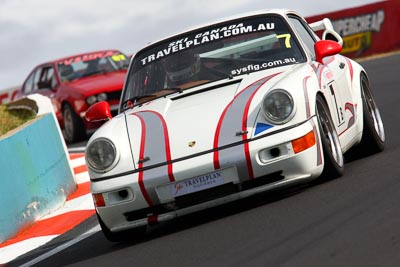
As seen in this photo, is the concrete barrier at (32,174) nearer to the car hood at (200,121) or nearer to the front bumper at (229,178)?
the car hood at (200,121)

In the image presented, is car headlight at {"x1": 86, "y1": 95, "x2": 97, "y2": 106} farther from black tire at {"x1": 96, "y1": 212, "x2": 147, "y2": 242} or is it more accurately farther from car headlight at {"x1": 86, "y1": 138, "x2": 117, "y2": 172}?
car headlight at {"x1": 86, "y1": 138, "x2": 117, "y2": 172}

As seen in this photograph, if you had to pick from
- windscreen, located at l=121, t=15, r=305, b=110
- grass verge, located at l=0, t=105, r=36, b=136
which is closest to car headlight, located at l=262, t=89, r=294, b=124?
windscreen, located at l=121, t=15, r=305, b=110

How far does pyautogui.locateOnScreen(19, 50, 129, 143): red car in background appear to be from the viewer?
57.1 feet

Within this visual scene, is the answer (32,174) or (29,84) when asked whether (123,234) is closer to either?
(32,174)

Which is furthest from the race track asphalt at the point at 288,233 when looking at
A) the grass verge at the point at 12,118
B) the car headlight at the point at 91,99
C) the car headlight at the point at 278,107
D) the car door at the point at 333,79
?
the car headlight at the point at 91,99

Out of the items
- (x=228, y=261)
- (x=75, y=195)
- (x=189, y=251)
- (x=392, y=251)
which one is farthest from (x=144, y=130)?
(x=75, y=195)

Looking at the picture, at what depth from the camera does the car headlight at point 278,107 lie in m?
6.84

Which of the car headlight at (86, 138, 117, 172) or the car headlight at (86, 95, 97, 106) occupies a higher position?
the car headlight at (86, 138, 117, 172)

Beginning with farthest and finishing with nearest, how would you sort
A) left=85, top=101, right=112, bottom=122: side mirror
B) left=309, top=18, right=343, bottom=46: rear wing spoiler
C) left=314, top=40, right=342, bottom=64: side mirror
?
left=309, top=18, right=343, bottom=46: rear wing spoiler < left=85, top=101, right=112, bottom=122: side mirror < left=314, top=40, right=342, bottom=64: side mirror

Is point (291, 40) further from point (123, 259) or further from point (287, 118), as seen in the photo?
point (123, 259)

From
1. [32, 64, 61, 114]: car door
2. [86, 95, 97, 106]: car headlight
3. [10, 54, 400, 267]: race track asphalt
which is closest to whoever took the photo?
[10, 54, 400, 267]: race track asphalt

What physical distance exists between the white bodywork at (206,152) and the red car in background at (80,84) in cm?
984

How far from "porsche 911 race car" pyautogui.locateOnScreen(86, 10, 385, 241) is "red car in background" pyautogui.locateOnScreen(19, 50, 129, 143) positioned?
9.13 metres

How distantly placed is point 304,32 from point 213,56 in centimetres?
96
